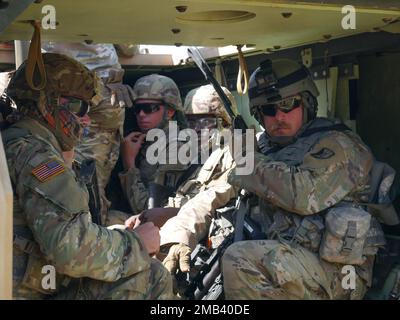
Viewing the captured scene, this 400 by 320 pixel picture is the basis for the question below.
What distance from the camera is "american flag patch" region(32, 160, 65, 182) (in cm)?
316

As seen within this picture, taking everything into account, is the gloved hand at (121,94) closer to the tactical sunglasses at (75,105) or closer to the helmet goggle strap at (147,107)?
the helmet goggle strap at (147,107)

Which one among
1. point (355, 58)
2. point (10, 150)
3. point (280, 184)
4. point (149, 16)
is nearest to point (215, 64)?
point (355, 58)

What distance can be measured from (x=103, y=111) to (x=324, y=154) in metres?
2.17

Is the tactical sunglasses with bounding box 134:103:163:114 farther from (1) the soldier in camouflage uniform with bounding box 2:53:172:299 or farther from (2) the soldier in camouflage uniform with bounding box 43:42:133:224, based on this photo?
(1) the soldier in camouflage uniform with bounding box 2:53:172:299

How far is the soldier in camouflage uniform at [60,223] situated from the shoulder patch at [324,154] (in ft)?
3.23

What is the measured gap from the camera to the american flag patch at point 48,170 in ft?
10.4

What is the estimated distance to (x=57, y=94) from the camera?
3547 mm

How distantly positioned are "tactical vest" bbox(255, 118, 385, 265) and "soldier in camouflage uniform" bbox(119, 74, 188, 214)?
5.32 feet

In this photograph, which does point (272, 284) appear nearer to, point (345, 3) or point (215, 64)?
point (345, 3)

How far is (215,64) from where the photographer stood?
19.0 feet

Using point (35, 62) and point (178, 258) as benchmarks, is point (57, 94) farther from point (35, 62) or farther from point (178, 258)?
point (178, 258)

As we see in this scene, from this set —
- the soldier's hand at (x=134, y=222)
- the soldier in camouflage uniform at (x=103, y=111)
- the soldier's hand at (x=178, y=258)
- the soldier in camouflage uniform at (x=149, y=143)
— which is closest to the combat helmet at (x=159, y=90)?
the soldier in camouflage uniform at (x=149, y=143)

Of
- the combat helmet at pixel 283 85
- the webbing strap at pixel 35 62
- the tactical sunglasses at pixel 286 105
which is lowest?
the tactical sunglasses at pixel 286 105
